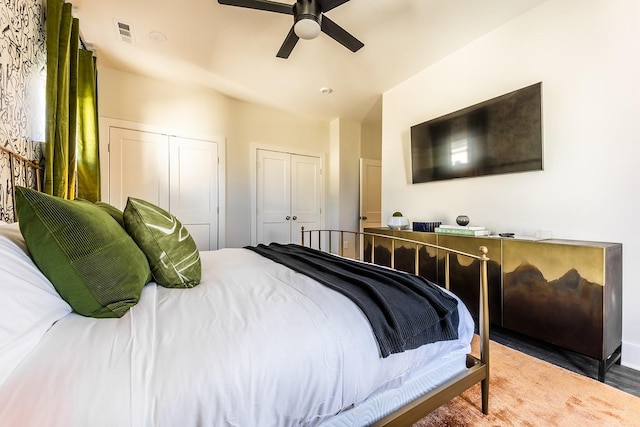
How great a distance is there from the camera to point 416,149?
10.5ft

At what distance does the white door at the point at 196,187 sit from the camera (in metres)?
3.54

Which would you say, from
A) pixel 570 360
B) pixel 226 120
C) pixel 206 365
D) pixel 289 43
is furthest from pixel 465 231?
pixel 226 120

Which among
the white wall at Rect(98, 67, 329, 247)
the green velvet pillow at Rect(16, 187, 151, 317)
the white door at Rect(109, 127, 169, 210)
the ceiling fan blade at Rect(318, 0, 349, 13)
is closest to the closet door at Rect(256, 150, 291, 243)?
the white wall at Rect(98, 67, 329, 247)

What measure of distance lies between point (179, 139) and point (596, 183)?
4196mm

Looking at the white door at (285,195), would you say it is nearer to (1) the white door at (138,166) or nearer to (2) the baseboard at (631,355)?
(1) the white door at (138,166)

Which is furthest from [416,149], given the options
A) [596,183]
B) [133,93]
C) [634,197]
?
[133,93]

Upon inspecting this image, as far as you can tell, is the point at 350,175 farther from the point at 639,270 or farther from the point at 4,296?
the point at 4,296

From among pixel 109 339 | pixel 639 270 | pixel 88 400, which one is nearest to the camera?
pixel 88 400

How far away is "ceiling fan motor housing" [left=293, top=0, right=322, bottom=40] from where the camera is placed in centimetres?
182

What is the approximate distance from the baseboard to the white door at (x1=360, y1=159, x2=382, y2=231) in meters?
3.32

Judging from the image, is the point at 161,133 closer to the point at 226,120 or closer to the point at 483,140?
the point at 226,120

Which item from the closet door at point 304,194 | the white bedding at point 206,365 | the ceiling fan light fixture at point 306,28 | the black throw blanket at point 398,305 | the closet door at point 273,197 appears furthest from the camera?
the closet door at point 304,194

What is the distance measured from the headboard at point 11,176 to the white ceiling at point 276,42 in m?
1.50

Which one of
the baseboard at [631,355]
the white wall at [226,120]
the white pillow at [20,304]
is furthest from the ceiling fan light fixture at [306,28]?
the baseboard at [631,355]
